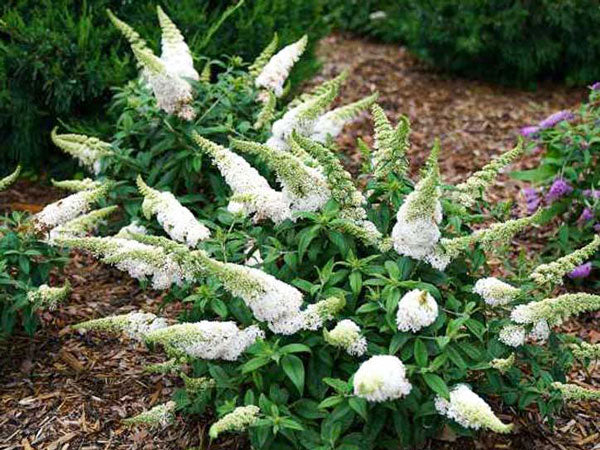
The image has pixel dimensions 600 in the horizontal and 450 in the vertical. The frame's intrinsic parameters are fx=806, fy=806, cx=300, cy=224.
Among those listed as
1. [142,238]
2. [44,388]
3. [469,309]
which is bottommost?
[44,388]

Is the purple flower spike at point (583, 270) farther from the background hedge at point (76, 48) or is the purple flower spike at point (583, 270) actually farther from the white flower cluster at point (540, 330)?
the background hedge at point (76, 48)

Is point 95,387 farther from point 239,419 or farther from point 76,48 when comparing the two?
point 76,48

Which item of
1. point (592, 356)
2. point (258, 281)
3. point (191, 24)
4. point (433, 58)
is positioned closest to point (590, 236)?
point (592, 356)

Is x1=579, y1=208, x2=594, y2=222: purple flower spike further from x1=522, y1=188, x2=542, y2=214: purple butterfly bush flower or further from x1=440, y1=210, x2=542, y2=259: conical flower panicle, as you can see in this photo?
x1=440, y1=210, x2=542, y2=259: conical flower panicle

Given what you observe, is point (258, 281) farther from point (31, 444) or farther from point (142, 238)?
point (31, 444)

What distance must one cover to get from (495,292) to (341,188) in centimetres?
74

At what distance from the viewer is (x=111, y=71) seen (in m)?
5.14

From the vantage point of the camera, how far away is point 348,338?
9.46ft

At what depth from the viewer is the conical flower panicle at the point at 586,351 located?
10.5 ft

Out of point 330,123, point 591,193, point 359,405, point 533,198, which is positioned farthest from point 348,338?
point 533,198

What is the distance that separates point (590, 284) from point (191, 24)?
3046 mm

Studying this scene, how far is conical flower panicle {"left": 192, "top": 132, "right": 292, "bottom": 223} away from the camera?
11.1 feet

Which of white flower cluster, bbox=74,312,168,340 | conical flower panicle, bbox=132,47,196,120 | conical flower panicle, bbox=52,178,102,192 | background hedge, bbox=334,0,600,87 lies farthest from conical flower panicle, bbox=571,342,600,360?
background hedge, bbox=334,0,600,87

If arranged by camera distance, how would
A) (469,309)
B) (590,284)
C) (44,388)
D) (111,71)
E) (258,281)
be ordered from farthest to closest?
1. (111,71)
2. (590,284)
3. (44,388)
4. (469,309)
5. (258,281)
